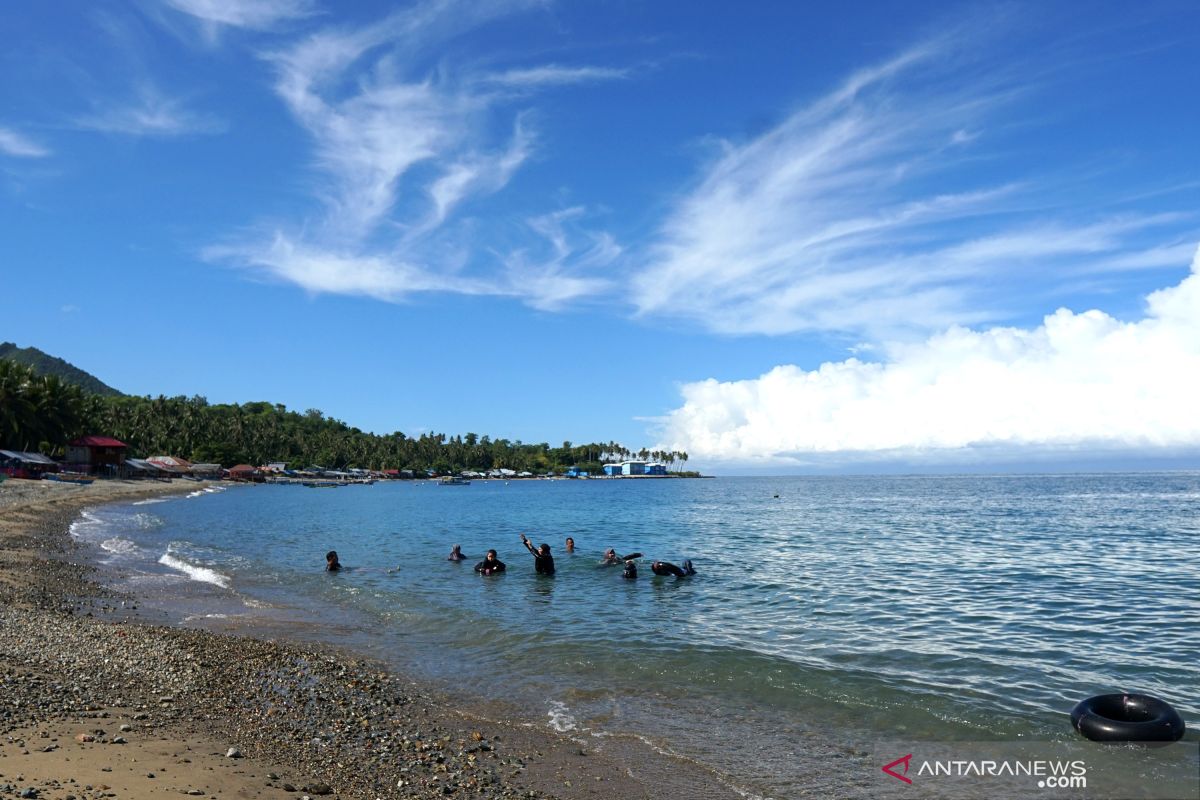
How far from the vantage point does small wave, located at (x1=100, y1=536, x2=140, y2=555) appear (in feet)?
110

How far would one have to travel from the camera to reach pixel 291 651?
15250mm

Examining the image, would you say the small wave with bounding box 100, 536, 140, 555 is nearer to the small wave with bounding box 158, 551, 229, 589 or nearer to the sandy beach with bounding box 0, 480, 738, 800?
the small wave with bounding box 158, 551, 229, 589

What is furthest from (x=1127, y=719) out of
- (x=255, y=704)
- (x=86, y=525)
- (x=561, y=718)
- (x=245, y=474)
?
(x=245, y=474)

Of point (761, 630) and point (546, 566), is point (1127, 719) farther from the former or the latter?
point (546, 566)

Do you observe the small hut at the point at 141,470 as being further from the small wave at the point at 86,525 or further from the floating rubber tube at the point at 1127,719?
the floating rubber tube at the point at 1127,719

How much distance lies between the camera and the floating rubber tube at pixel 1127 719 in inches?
409

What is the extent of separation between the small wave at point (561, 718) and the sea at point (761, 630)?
5cm

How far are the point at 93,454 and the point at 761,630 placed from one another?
5156 inches

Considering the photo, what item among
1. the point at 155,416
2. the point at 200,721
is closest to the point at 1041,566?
the point at 200,721

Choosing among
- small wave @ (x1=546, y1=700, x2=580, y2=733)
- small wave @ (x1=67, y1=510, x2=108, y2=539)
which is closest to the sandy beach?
small wave @ (x1=546, y1=700, x2=580, y2=733)

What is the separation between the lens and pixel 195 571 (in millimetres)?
28625

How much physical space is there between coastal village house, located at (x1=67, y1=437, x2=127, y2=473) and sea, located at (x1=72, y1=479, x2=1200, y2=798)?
3592 inches

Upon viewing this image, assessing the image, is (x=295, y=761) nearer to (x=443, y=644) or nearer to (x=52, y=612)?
(x=443, y=644)

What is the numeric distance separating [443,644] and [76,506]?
191 feet
